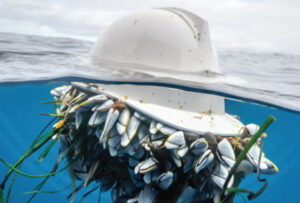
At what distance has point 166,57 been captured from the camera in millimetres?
2064

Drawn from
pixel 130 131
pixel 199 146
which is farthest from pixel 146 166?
pixel 199 146

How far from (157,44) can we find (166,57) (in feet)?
0.42

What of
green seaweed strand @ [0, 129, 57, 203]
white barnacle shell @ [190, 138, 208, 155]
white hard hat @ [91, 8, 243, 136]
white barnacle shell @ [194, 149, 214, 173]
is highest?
white hard hat @ [91, 8, 243, 136]

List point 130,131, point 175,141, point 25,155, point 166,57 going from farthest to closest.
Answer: point 166,57, point 25,155, point 130,131, point 175,141

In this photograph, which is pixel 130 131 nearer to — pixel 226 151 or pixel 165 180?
pixel 165 180

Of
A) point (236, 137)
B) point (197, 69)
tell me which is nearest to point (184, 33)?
point (197, 69)

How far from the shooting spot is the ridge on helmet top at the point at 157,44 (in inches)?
81.4

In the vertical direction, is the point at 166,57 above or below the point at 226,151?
above

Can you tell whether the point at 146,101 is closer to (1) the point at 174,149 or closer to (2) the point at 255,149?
(1) the point at 174,149

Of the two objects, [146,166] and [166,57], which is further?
[166,57]

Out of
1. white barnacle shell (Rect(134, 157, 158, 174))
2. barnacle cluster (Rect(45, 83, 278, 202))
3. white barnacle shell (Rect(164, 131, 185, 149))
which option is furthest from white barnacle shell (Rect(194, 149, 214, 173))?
white barnacle shell (Rect(134, 157, 158, 174))

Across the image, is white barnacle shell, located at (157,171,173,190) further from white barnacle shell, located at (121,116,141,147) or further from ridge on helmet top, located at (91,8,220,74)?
ridge on helmet top, located at (91,8,220,74)

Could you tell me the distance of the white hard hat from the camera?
6.12ft

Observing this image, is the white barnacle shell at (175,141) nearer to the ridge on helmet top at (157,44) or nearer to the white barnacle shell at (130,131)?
the white barnacle shell at (130,131)
